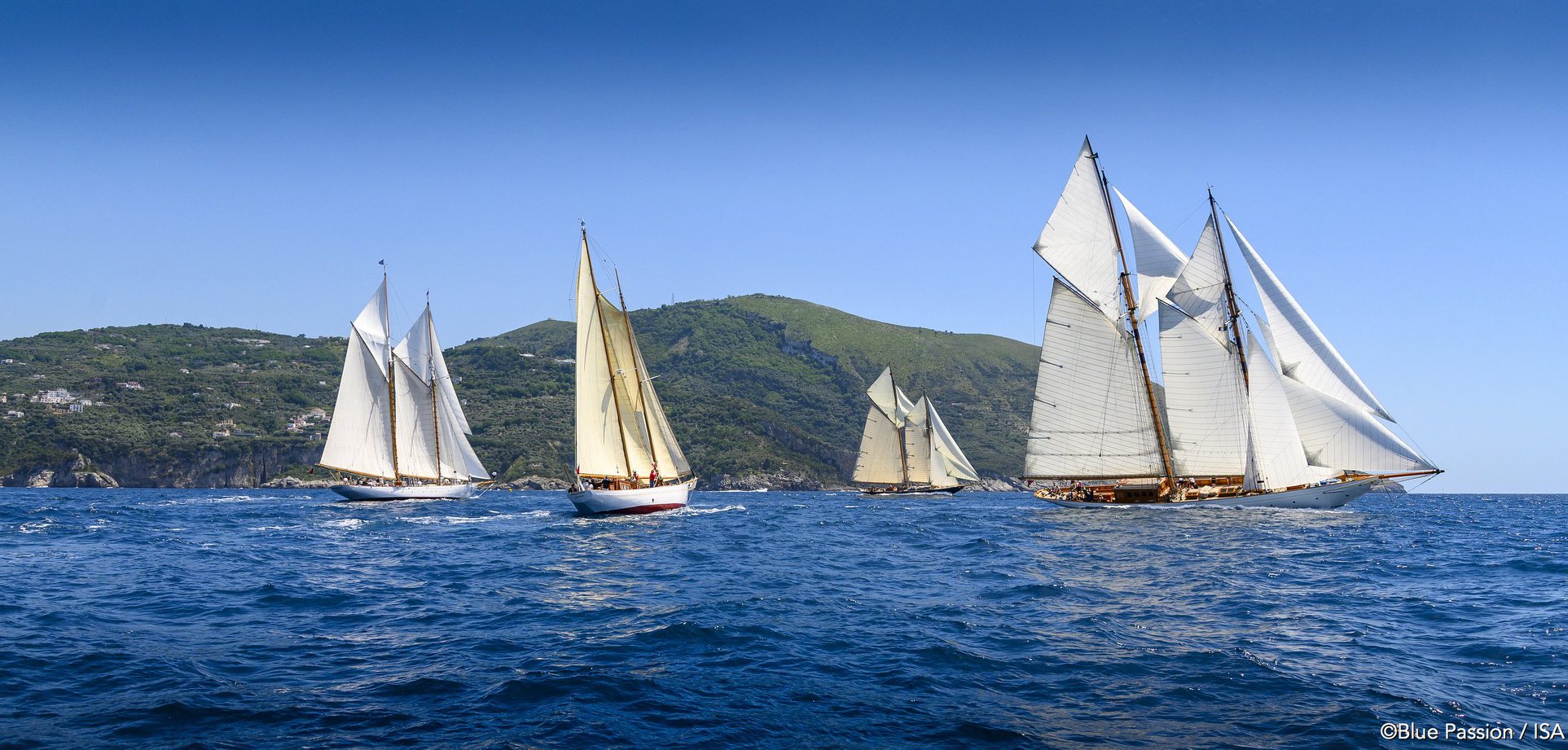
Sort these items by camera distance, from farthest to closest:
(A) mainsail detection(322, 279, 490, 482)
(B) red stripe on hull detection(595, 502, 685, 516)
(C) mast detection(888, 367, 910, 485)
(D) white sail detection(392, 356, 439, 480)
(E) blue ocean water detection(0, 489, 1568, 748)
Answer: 1. (C) mast detection(888, 367, 910, 485)
2. (D) white sail detection(392, 356, 439, 480)
3. (A) mainsail detection(322, 279, 490, 482)
4. (B) red stripe on hull detection(595, 502, 685, 516)
5. (E) blue ocean water detection(0, 489, 1568, 748)

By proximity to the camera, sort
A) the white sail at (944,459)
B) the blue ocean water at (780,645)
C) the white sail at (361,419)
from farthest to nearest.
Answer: the white sail at (944,459) < the white sail at (361,419) < the blue ocean water at (780,645)

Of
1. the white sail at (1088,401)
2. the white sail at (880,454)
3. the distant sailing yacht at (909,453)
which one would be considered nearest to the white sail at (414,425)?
the distant sailing yacht at (909,453)

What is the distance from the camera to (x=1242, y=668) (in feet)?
49.5

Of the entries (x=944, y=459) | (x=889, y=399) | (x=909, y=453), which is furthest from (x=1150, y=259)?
(x=909, y=453)

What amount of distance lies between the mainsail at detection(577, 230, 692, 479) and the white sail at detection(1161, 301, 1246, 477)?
29651 mm

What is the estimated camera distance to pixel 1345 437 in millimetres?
51125

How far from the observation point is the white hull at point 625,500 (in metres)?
55.2

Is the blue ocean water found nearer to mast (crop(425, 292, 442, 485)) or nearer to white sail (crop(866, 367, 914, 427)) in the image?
mast (crop(425, 292, 442, 485))

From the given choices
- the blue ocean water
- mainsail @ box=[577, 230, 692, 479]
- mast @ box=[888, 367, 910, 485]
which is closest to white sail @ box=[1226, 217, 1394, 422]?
the blue ocean water

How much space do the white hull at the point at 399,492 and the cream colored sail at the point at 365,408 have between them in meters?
1.66

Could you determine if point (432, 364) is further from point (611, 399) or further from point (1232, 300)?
point (1232, 300)

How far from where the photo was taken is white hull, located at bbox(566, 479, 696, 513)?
181 feet

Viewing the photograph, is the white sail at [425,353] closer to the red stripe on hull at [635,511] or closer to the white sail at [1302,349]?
the red stripe on hull at [635,511]

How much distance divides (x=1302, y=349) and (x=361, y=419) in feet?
228
